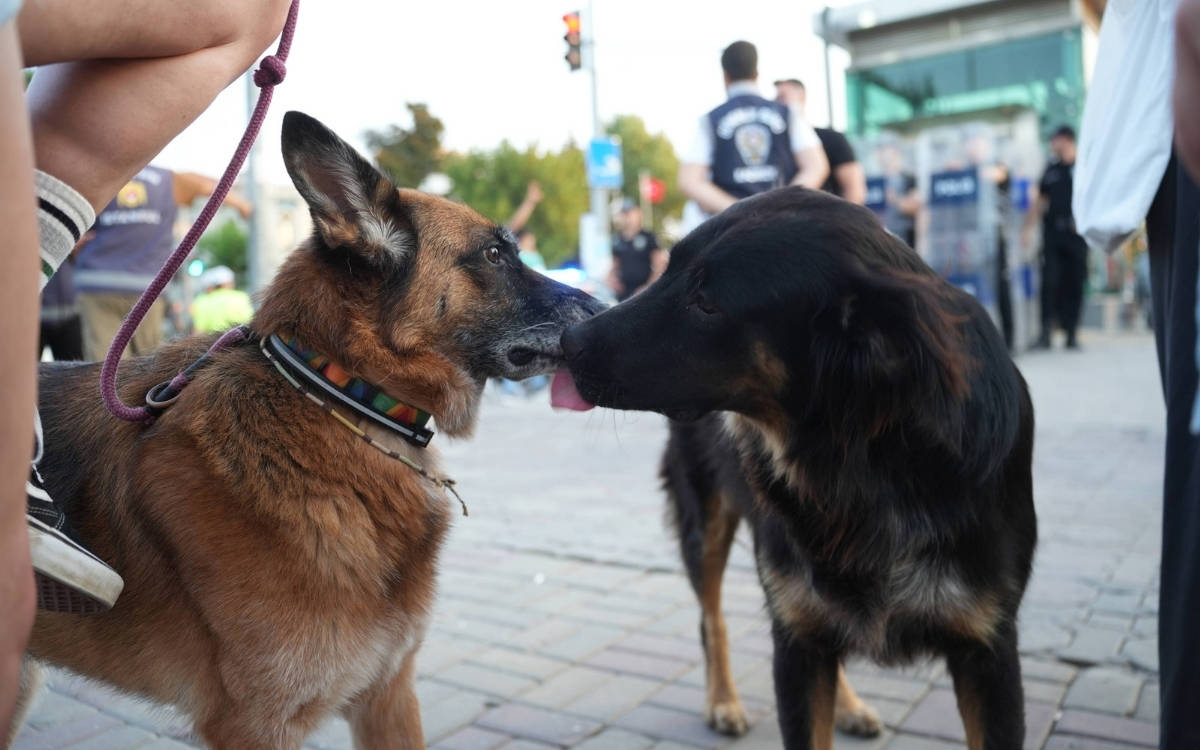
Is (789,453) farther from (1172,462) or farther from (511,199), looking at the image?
(511,199)

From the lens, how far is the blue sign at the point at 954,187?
13578mm

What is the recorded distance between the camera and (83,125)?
168cm

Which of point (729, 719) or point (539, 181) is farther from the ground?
point (539, 181)

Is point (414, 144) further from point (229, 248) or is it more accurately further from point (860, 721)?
point (860, 721)

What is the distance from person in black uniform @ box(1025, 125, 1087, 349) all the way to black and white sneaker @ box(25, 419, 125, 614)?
12624 millimetres

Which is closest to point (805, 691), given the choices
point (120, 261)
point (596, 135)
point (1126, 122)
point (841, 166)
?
point (1126, 122)

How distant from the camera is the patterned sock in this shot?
5.31 ft

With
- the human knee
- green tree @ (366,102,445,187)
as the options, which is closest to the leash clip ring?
the human knee

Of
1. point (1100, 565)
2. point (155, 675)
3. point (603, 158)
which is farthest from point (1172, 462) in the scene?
point (603, 158)

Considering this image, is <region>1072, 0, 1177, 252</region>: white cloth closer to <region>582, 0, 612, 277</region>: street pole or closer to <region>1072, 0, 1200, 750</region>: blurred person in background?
<region>1072, 0, 1200, 750</region>: blurred person in background

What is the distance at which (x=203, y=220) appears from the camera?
2.04m

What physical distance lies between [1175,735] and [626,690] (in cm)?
180

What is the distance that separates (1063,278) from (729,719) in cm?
1208

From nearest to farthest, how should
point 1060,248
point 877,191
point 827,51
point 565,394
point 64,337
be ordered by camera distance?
point 565,394 < point 64,337 < point 1060,248 < point 877,191 < point 827,51
